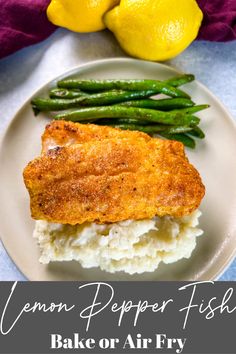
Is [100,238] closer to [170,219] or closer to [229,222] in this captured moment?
[170,219]

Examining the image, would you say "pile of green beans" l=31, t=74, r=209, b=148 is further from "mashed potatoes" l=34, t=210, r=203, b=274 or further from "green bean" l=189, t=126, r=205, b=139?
"mashed potatoes" l=34, t=210, r=203, b=274

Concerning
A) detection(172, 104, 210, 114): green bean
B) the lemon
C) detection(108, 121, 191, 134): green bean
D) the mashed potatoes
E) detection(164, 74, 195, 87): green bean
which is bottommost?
the mashed potatoes

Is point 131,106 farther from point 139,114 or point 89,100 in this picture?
point 89,100

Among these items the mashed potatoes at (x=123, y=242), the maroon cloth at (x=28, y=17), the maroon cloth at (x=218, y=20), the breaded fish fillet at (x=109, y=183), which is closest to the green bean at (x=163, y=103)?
the breaded fish fillet at (x=109, y=183)

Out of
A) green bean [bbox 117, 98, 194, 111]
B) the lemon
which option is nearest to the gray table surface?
the lemon

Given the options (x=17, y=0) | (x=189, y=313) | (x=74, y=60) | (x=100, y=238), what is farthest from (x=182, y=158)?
(x=17, y=0)

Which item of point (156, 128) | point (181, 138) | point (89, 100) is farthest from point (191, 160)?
point (89, 100)
